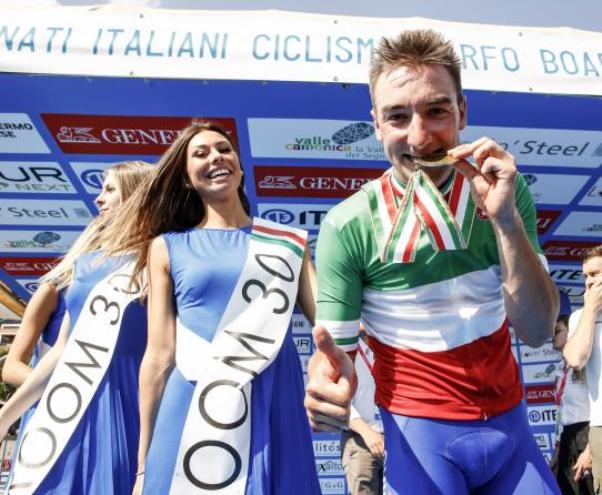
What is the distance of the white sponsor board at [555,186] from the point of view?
4.26 metres

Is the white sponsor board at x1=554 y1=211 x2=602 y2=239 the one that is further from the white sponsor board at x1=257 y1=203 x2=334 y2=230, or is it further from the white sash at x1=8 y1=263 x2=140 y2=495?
the white sash at x1=8 y1=263 x2=140 y2=495

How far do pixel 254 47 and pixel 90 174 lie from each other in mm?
1856

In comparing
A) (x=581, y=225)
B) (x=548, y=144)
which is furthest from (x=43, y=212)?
(x=581, y=225)

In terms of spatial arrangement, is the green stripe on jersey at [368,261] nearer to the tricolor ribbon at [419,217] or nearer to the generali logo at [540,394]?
the tricolor ribbon at [419,217]

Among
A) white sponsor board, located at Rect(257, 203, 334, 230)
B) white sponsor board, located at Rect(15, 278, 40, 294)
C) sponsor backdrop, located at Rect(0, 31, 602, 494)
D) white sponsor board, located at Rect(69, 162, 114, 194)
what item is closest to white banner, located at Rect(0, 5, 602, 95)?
sponsor backdrop, located at Rect(0, 31, 602, 494)

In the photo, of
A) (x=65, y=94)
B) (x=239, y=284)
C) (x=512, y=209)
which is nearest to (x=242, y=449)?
(x=239, y=284)

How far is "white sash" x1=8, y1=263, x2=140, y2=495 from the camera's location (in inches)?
70.9

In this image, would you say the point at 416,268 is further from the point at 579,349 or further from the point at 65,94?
the point at 65,94

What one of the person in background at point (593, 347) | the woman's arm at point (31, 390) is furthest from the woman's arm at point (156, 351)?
the person in background at point (593, 347)

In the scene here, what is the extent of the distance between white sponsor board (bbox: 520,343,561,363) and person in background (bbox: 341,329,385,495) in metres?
3.45

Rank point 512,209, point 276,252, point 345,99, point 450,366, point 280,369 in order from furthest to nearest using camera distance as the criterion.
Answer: point 345,99 < point 276,252 < point 280,369 < point 450,366 < point 512,209

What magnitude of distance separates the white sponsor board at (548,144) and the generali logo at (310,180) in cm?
82

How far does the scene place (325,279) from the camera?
1.33 metres

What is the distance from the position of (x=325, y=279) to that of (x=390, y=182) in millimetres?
283
